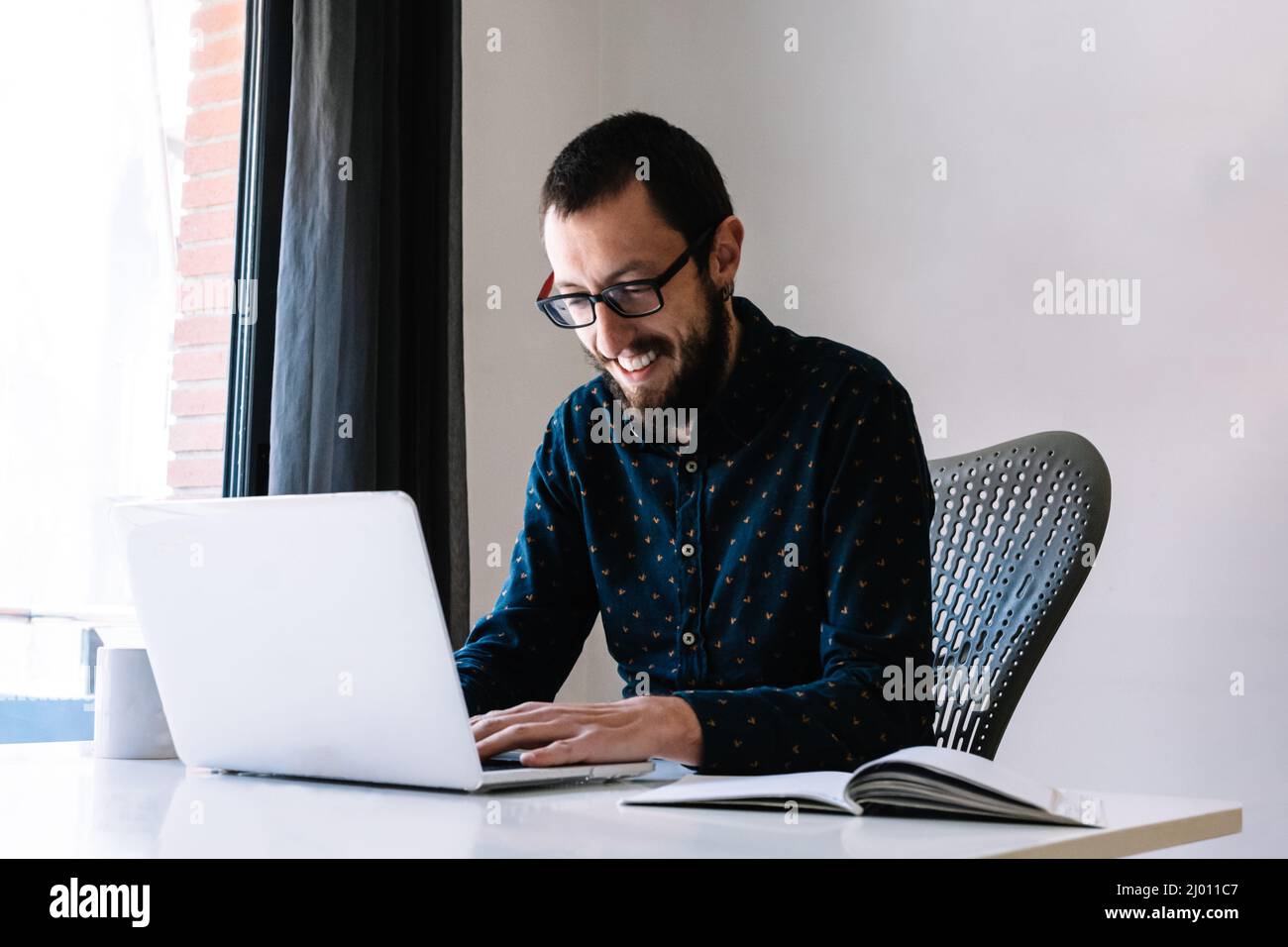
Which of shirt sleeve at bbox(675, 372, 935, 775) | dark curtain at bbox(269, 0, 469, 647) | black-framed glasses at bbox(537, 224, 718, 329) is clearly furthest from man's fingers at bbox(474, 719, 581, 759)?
dark curtain at bbox(269, 0, 469, 647)

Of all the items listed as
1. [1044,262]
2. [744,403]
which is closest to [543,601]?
[744,403]

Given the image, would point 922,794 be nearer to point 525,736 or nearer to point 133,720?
point 525,736

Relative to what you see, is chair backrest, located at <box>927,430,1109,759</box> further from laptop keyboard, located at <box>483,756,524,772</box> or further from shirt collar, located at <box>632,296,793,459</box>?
laptop keyboard, located at <box>483,756,524,772</box>

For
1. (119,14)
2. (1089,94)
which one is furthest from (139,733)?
(1089,94)

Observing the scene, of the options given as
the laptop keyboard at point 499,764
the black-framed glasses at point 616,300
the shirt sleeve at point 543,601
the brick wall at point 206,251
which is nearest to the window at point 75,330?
the brick wall at point 206,251

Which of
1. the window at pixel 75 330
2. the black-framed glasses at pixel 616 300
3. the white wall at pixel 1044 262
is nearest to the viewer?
the black-framed glasses at pixel 616 300

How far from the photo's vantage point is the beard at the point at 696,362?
5.12 feet

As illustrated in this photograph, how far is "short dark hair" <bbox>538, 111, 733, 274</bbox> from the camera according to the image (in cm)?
152

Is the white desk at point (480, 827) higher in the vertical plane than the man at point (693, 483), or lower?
lower

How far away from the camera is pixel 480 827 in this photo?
799 mm

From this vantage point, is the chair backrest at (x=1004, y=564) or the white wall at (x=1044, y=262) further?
the white wall at (x=1044, y=262)

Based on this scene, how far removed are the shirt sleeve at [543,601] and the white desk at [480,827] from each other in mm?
497

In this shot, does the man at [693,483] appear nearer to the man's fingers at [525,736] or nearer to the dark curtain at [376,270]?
the man's fingers at [525,736]
